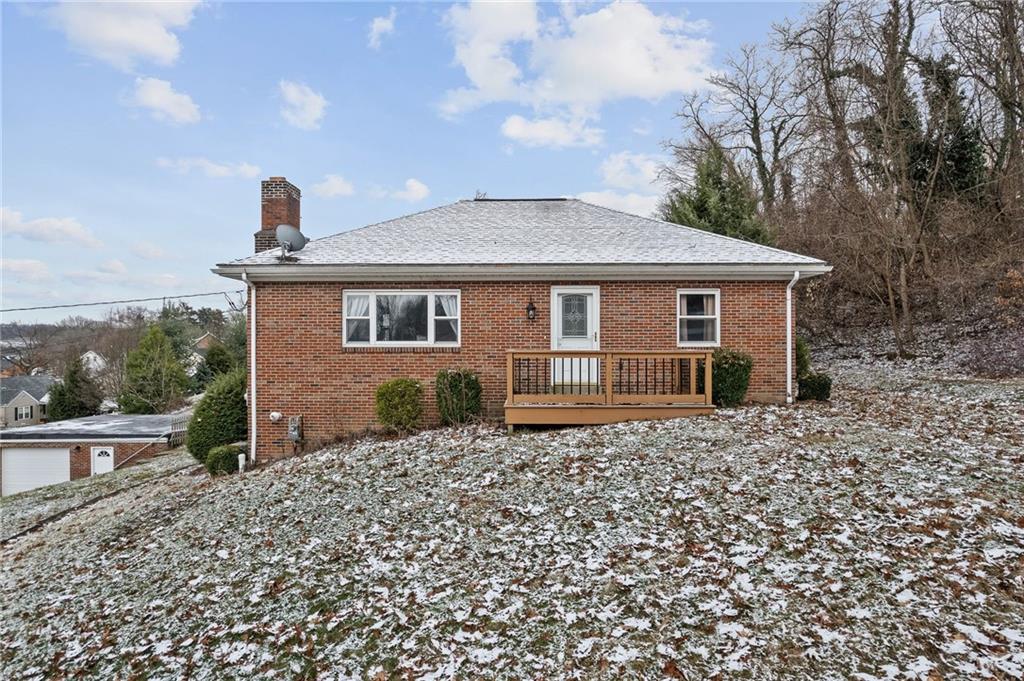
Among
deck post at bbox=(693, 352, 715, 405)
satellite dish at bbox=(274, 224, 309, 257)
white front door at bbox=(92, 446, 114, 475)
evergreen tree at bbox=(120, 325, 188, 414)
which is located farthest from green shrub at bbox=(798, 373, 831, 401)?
evergreen tree at bbox=(120, 325, 188, 414)

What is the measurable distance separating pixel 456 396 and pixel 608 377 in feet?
9.32

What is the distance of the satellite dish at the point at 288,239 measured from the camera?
10.2 metres

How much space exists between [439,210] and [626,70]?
7.24 metres

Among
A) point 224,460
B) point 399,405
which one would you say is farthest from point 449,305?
point 224,460

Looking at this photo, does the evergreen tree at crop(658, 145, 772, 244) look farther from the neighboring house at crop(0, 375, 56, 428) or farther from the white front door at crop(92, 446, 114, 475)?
the neighboring house at crop(0, 375, 56, 428)

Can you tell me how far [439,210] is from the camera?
530 inches

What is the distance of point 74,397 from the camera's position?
32.2m

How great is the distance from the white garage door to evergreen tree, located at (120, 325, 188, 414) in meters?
10.1

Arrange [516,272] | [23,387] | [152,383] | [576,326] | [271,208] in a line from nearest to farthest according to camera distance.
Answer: [516,272], [576,326], [271,208], [152,383], [23,387]

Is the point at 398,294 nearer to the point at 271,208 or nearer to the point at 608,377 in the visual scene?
the point at 608,377

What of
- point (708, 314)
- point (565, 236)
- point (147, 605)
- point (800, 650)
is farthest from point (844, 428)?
point (147, 605)

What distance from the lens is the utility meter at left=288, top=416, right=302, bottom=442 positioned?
10055 mm

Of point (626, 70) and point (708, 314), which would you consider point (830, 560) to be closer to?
point (708, 314)

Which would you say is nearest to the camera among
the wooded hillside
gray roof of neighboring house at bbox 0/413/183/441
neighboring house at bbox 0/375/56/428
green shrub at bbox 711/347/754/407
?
green shrub at bbox 711/347/754/407
